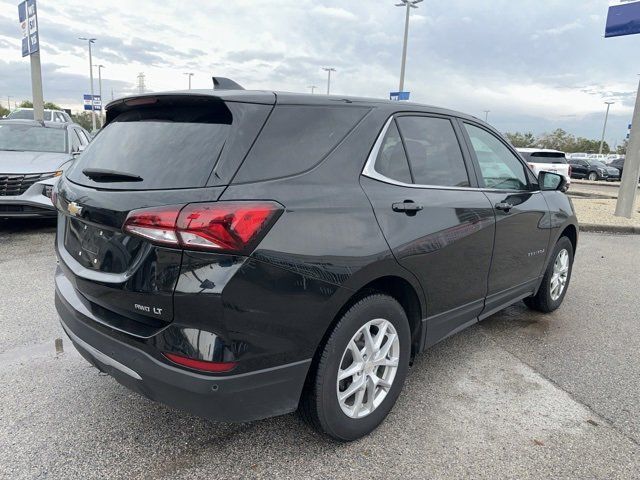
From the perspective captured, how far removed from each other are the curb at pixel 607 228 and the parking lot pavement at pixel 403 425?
6.47m

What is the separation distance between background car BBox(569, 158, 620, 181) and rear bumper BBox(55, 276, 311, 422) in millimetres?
36709

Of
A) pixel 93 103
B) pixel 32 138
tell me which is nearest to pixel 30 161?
pixel 32 138

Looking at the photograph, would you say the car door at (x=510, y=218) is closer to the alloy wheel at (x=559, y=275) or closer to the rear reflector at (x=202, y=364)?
the alloy wheel at (x=559, y=275)

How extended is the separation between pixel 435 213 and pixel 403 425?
118 centimetres

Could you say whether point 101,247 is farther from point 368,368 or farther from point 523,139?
point 523,139

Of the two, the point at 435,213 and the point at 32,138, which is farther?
the point at 32,138

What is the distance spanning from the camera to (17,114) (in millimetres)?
22438

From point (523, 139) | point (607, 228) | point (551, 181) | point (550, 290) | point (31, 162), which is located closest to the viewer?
point (551, 181)

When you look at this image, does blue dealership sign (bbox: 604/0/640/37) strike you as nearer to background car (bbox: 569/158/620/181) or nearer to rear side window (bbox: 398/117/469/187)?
rear side window (bbox: 398/117/469/187)

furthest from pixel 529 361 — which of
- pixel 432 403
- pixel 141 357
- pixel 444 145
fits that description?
pixel 141 357

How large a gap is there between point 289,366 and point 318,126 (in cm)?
112

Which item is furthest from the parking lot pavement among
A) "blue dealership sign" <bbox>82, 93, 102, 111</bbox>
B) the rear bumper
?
"blue dealership sign" <bbox>82, 93, 102, 111</bbox>

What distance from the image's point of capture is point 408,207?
102 inches

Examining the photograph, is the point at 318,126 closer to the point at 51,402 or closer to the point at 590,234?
the point at 51,402
